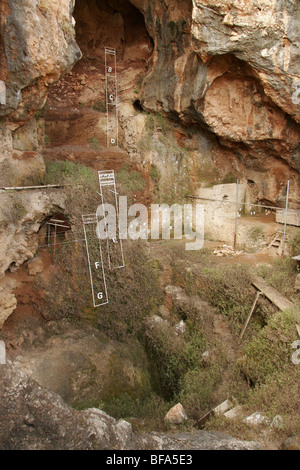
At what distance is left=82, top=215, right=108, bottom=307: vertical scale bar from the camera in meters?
8.27

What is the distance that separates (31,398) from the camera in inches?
164

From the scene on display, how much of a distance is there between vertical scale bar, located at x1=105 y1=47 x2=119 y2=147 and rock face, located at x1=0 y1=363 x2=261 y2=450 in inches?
342

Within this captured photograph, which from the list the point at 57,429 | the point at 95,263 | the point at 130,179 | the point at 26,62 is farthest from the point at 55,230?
the point at 57,429

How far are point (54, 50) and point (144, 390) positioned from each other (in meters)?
7.83

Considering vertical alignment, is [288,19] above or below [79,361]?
above

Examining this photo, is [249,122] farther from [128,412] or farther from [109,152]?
[128,412]

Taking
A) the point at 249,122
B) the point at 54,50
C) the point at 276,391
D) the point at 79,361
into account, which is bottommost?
the point at 79,361

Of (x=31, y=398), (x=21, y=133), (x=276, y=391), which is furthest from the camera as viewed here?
(x=21, y=133)

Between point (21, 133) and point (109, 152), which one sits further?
point (109, 152)

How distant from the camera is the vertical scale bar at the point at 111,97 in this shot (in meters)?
11.4

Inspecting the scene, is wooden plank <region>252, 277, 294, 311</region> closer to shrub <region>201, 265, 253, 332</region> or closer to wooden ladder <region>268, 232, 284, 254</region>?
shrub <region>201, 265, 253, 332</region>

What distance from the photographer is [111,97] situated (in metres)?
11.8

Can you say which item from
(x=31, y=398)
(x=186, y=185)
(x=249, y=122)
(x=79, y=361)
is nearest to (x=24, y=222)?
(x=79, y=361)

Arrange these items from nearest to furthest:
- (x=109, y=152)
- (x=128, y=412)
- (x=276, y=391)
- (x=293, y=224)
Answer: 1. (x=276, y=391)
2. (x=128, y=412)
3. (x=293, y=224)
4. (x=109, y=152)
